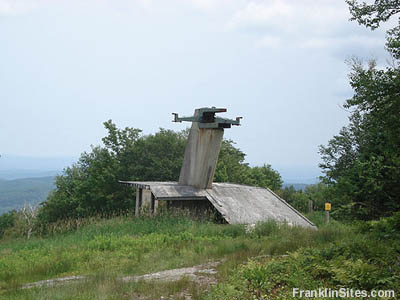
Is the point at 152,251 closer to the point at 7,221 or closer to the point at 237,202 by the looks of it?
the point at 237,202

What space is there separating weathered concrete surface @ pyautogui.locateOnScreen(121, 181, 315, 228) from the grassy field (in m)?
2.92

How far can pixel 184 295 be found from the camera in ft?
22.4

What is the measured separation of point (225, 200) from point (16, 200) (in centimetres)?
17962

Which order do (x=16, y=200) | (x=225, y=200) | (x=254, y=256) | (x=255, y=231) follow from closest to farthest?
(x=254, y=256) → (x=255, y=231) → (x=225, y=200) → (x=16, y=200)

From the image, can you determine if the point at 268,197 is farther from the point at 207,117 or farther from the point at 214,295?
the point at 214,295

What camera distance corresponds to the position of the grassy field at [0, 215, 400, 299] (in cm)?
675

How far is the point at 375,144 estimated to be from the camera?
14.6 metres

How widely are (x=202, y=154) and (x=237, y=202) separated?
9.73 feet

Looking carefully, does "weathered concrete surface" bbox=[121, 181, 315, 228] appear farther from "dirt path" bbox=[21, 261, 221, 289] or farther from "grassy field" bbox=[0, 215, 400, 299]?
"dirt path" bbox=[21, 261, 221, 289]

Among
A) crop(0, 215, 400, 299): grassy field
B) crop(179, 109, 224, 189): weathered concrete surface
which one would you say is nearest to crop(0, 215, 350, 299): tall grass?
crop(0, 215, 400, 299): grassy field

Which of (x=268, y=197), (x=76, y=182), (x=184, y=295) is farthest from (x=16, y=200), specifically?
(x=184, y=295)

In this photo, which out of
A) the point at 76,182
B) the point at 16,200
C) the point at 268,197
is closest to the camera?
the point at 268,197

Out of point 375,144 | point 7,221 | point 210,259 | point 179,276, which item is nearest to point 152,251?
point 210,259

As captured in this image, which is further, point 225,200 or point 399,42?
point 225,200
